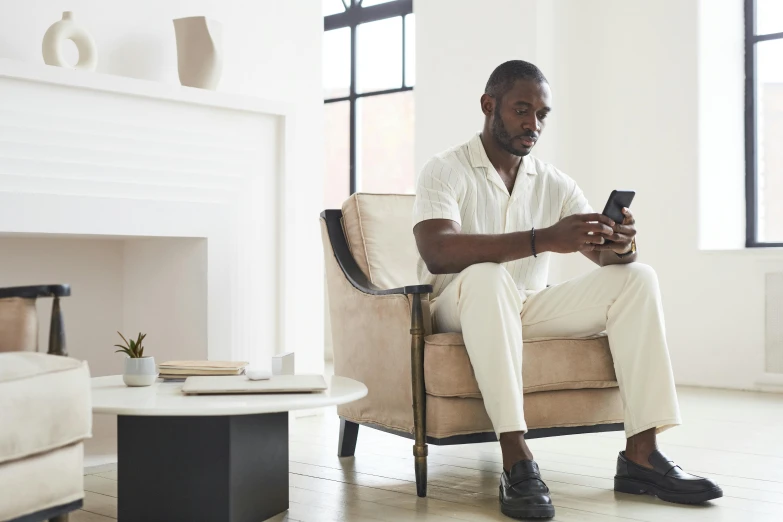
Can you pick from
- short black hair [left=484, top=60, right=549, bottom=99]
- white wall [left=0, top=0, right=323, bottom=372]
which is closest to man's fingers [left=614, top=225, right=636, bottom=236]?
short black hair [left=484, top=60, right=549, bottom=99]

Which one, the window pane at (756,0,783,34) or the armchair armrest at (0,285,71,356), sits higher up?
the window pane at (756,0,783,34)

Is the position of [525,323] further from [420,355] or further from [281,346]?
[281,346]

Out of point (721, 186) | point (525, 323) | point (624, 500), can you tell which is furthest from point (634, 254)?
point (721, 186)

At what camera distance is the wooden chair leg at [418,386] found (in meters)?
2.52

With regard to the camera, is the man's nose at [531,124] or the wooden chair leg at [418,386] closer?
the wooden chair leg at [418,386]

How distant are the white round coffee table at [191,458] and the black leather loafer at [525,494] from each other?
0.46 meters

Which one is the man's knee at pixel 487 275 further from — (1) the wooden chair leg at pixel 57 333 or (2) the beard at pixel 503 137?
(1) the wooden chair leg at pixel 57 333

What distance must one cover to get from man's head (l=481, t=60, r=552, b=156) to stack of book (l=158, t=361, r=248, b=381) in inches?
40.3

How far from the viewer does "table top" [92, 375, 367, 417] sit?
1.94m

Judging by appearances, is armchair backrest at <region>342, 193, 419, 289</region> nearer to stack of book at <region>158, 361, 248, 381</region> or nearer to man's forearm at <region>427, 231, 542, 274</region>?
man's forearm at <region>427, 231, 542, 274</region>

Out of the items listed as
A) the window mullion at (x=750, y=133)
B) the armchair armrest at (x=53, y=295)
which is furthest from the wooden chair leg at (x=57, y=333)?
the window mullion at (x=750, y=133)

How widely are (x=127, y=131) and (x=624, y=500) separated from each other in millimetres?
1945

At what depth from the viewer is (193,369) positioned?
7.97 feet

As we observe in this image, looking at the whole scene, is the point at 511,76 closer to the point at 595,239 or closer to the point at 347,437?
the point at 595,239
